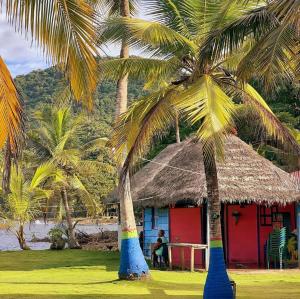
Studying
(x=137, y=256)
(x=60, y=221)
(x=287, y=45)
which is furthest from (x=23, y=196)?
(x=287, y=45)

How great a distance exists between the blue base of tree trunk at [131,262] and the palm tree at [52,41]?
6.51m

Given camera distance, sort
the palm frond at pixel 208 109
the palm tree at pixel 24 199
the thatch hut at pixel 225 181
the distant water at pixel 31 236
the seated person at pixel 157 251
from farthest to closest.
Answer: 1. the distant water at pixel 31 236
2. the palm tree at pixel 24 199
3. the seated person at pixel 157 251
4. the thatch hut at pixel 225 181
5. the palm frond at pixel 208 109

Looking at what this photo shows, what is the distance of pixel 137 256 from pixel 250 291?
243 centimetres

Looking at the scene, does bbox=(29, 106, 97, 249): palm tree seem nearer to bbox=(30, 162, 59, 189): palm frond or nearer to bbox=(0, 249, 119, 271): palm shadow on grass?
bbox=(30, 162, 59, 189): palm frond

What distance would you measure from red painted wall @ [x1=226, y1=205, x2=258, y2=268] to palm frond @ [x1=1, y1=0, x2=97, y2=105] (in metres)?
11.5

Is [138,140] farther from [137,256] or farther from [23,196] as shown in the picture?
[23,196]

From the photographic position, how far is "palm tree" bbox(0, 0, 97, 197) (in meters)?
6.23

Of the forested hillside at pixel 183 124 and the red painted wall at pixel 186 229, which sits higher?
the forested hillside at pixel 183 124

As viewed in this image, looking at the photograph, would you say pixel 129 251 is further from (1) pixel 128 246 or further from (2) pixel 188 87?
(2) pixel 188 87

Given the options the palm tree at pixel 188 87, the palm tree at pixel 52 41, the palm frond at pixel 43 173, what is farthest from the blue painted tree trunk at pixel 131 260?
the palm frond at pixel 43 173

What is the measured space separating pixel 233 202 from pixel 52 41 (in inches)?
417

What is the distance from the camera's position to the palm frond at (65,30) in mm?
6230

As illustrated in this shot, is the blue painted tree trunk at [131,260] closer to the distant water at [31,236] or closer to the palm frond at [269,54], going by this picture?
the palm frond at [269,54]

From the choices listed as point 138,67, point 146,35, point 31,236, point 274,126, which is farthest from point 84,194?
point 274,126
